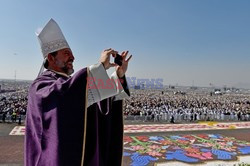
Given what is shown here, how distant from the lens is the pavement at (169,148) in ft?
29.4

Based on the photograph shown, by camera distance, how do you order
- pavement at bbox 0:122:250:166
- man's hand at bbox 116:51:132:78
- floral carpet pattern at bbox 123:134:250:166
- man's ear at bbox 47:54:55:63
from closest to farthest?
man's ear at bbox 47:54:55:63 → man's hand at bbox 116:51:132:78 → pavement at bbox 0:122:250:166 → floral carpet pattern at bbox 123:134:250:166

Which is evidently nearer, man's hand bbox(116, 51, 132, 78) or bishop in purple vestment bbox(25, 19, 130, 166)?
bishop in purple vestment bbox(25, 19, 130, 166)

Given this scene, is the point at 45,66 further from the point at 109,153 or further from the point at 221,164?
the point at 221,164

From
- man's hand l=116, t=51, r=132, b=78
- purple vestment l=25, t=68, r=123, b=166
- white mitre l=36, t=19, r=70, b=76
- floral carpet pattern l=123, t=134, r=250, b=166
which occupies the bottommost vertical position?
floral carpet pattern l=123, t=134, r=250, b=166

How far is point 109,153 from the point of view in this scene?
7.88ft

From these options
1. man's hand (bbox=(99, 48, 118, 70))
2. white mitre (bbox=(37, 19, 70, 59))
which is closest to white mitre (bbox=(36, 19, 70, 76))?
white mitre (bbox=(37, 19, 70, 59))

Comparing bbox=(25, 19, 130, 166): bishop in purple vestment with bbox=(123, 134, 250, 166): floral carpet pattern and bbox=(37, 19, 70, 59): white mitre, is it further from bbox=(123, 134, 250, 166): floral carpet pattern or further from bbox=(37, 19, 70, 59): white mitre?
bbox=(123, 134, 250, 166): floral carpet pattern

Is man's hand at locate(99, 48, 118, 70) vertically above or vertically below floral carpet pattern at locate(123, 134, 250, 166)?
above

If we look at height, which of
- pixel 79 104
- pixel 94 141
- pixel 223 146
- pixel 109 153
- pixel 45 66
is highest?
pixel 45 66

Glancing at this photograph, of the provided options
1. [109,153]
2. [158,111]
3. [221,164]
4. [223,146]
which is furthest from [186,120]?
[109,153]

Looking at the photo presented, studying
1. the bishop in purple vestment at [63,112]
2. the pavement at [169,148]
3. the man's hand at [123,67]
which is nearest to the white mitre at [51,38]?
the bishop in purple vestment at [63,112]

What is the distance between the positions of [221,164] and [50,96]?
8.73 metres

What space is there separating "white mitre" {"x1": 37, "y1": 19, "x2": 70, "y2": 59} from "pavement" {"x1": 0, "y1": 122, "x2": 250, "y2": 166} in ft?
23.2

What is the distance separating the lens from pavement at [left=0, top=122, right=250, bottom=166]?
897 cm
